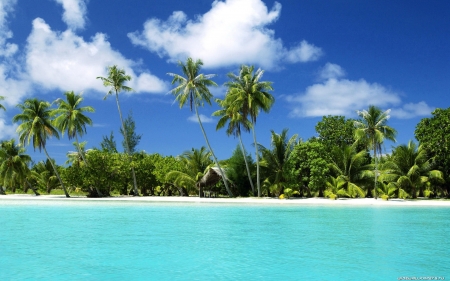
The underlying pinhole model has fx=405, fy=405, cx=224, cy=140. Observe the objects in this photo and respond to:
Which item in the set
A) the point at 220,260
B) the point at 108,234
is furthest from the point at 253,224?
the point at 220,260

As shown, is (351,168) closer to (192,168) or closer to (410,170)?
(410,170)

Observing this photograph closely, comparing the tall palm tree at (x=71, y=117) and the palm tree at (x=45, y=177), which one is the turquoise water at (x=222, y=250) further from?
the palm tree at (x=45, y=177)

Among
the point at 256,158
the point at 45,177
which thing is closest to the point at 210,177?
the point at 256,158

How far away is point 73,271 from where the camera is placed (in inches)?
Answer: 259

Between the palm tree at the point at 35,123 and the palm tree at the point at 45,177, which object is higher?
the palm tree at the point at 35,123

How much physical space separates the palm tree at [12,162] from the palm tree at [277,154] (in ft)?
66.2

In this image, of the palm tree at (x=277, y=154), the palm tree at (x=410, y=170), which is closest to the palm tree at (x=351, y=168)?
the palm tree at (x=410, y=170)

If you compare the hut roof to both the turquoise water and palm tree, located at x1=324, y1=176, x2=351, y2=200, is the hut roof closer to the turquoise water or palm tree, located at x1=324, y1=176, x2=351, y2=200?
palm tree, located at x1=324, y1=176, x2=351, y2=200

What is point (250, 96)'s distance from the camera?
28.0 meters

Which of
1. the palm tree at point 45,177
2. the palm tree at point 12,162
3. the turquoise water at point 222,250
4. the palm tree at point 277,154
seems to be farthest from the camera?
the palm tree at point 45,177

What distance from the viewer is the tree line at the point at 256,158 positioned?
26828 millimetres

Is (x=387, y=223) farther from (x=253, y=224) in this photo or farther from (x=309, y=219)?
(x=253, y=224)

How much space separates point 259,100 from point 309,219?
15.5m

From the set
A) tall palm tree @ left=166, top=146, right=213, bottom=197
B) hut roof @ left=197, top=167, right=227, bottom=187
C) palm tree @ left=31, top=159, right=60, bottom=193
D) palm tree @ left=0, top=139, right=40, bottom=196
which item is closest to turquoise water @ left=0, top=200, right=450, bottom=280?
hut roof @ left=197, top=167, right=227, bottom=187
